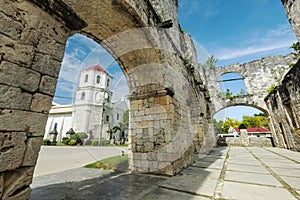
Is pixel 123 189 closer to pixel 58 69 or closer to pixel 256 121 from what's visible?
pixel 58 69

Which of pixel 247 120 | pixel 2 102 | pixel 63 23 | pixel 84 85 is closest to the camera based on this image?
pixel 2 102

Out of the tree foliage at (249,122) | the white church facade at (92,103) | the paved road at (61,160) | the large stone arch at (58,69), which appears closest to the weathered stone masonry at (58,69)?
the large stone arch at (58,69)

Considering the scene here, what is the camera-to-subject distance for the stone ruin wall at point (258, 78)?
1251 cm

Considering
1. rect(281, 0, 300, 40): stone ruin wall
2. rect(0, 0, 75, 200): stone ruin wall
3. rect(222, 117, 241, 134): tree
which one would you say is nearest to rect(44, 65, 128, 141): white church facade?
rect(281, 0, 300, 40): stone ruin wall

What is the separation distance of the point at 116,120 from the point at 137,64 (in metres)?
25.8

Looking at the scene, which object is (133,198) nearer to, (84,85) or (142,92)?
(142,92)

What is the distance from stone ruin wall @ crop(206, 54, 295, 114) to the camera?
41.0ft

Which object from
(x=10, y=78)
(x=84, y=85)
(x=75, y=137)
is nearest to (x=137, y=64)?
(x=10, y=78)

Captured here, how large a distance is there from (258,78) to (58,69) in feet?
54.6

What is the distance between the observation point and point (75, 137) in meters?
19.0

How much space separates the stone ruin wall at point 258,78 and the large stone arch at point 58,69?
30.6ft

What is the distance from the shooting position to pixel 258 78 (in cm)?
1311

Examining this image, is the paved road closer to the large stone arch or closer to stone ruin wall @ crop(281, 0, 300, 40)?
the large stone arch

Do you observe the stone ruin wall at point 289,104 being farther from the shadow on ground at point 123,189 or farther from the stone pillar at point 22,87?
the stone pillar at point 22,87
